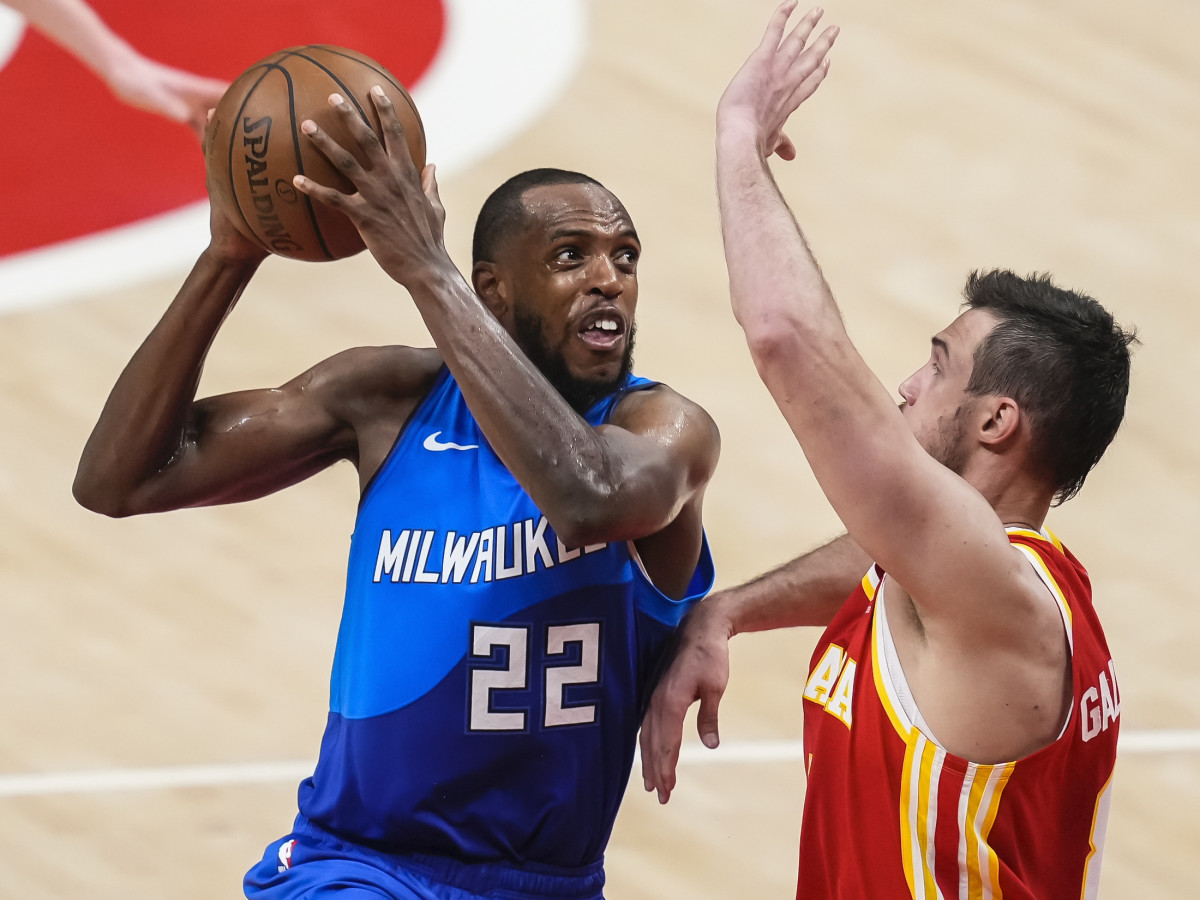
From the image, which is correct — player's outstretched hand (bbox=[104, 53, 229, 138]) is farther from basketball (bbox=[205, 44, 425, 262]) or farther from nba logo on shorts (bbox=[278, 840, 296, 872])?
nba logo on shorts (bbox=[278, 840, 296, 872])

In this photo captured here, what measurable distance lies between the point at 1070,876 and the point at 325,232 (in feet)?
6.38

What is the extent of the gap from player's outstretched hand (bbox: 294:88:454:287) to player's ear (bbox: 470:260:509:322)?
0.49 meters

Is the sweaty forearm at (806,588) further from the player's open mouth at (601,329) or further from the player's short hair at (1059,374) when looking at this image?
the player's short hair at (1059,374)

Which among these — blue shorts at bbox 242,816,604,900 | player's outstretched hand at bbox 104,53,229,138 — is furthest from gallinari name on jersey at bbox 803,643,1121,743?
player's outstretched hand at bbox 104,53,229,138

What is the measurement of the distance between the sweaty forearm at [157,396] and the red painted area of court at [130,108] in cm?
440

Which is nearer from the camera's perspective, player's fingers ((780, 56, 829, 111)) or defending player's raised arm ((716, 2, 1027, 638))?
defending player's raised arm ((716, 2, 1027, 638))

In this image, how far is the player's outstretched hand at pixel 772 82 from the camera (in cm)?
272

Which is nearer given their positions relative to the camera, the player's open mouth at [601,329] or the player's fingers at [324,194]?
the player's fingers at [324,194]

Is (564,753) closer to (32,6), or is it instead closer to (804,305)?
(804,305)

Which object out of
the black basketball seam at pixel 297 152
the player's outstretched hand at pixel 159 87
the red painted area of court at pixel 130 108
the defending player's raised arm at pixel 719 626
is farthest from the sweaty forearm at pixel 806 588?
the red painted area of court at pixel 130 108

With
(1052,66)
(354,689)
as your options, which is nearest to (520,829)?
(354,689)

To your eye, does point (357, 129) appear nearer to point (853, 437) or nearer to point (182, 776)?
point (853, 437)

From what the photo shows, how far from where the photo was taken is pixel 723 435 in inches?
257

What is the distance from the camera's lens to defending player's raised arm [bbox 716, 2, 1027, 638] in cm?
252
